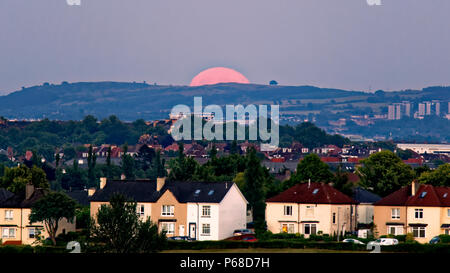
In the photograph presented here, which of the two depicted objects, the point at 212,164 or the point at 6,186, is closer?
the point at 6,186

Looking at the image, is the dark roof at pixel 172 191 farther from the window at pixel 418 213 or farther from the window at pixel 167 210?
the window at pixel 418 213

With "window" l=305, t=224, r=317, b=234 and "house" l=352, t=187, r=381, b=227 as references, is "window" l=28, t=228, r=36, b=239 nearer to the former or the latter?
"window" l=305, t=224, r=317, b=234

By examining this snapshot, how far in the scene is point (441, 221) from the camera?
3361 inches

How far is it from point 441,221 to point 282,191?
1838cm

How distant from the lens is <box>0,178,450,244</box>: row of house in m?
86.6

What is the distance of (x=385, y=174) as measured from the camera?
10838 cm

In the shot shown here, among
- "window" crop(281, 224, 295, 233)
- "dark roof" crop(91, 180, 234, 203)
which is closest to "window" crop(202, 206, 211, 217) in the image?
"dark roof" crop(91, 180, 234, 203)

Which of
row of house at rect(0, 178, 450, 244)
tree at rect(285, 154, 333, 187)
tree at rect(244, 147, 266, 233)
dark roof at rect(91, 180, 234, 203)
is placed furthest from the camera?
tree at rect(285, 154, 333, 187)

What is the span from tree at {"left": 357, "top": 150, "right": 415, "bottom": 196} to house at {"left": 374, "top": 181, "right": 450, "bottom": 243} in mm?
16300

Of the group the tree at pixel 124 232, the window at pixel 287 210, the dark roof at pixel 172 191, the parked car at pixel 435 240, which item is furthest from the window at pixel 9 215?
the parked car at pixel 435 240

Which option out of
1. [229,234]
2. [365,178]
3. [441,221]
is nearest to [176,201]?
[229,234]

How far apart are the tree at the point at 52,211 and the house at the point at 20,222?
114cm
